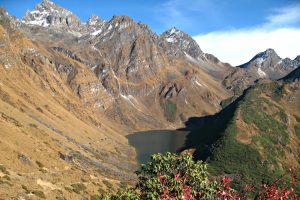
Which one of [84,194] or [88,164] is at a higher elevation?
[88,164]

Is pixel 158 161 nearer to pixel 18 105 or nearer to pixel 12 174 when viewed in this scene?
pixel 12 174

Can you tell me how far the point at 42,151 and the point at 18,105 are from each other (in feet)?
273

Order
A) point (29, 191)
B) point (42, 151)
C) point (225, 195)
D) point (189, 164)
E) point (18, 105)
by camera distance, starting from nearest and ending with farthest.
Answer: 1. point (225, 195)
2. point (189, 164)
3. point (29, 191)
4. point (42, 151)
5. point (18, 105)

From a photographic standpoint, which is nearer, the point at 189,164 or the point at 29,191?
the point at 189,164

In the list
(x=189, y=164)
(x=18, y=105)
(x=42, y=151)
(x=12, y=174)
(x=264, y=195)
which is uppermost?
(x=18, y=105)

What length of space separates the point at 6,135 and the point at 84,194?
105 ft

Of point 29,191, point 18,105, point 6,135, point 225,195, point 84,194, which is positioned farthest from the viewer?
point 18,105

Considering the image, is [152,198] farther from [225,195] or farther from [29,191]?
[29,191]

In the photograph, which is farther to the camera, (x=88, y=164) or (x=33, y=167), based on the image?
(x=88, y=164)

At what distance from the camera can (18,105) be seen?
19288cm

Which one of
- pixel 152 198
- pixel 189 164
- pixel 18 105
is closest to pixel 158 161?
Answer: pixel 189 164

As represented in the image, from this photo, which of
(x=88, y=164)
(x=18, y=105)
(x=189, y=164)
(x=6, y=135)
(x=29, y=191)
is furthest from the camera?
(x=18, y=105)

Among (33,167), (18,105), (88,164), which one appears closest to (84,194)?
(33,167)

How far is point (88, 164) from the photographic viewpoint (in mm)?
160750
